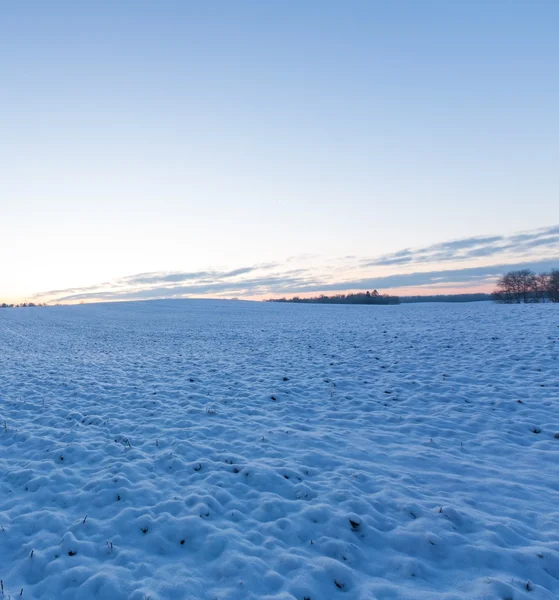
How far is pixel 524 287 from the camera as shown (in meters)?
105

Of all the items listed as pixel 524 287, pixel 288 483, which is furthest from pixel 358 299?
pixel 288 483

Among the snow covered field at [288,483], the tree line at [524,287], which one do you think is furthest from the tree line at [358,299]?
the snow covered field at [288,483]

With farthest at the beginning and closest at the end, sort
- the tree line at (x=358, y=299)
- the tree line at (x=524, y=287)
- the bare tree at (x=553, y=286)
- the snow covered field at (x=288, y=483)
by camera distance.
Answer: the tree line at (x=358, y=299), the tree line at (x=524, y=287), the bare tree at (x=553, y=286), the snow covered field at (x=288, y=483)

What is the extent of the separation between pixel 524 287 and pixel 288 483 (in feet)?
396

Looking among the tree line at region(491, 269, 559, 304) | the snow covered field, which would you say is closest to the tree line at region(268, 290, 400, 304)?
the tree line at region(491, 269, 559, 304)

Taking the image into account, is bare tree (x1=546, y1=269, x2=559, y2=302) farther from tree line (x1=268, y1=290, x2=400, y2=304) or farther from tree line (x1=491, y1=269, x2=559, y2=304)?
tree line (x1=268, y1=290, x2=400, y2=304)

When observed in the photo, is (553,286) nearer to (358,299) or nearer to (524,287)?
(524,287)

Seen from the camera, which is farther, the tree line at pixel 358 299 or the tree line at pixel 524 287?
the tree line at pixel 358 299

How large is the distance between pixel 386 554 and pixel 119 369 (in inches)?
601

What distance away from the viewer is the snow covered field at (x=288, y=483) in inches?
194

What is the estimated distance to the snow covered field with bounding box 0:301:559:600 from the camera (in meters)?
4.93

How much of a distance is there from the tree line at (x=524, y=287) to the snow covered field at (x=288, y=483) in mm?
106801

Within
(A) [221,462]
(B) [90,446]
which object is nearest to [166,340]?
(B) [90,446]

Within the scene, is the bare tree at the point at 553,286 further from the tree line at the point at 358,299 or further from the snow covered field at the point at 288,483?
the snow covered field at the point at 288,483
